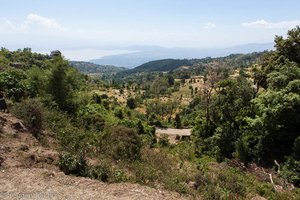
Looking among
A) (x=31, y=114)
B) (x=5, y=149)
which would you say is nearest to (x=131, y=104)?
(x=31, y=114)

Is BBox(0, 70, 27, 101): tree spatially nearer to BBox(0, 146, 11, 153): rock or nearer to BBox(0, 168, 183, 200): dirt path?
BBox(0, 146, 11, 153): rock

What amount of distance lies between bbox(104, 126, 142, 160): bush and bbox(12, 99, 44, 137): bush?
357cm

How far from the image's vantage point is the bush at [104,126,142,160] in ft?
54.3

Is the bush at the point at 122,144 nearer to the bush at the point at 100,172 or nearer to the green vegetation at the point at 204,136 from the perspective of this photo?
the green vegetation at the point at 204,136

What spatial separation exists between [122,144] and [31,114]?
5.01 meters

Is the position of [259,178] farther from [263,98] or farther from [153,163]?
[153,163]

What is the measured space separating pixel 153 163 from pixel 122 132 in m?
2.53

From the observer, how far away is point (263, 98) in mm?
24594

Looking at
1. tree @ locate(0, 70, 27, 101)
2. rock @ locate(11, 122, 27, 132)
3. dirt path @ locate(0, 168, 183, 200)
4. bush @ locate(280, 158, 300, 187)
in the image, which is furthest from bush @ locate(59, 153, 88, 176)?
bush @ locate(280, 158, 300, 187)

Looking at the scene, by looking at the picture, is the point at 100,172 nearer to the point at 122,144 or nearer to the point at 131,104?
the point at 122,144

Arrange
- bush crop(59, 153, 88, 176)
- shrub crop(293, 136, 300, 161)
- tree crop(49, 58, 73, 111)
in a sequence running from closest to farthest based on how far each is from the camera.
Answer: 1. bush crop(59, 153, 88, 176)
2. shrub crop(293, 136, 300, 161)
3. tree crop(49, 58, 73, 111)

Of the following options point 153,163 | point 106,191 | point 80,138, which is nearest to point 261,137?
point 153,163

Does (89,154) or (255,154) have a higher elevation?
(89,154)

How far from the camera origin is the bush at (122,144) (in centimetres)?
1655
